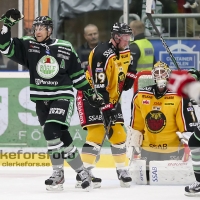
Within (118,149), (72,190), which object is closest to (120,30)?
(118,149)

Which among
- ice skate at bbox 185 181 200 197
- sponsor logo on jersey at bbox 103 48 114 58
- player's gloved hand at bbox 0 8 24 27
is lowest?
ice skate at bbox 185 181 200 197

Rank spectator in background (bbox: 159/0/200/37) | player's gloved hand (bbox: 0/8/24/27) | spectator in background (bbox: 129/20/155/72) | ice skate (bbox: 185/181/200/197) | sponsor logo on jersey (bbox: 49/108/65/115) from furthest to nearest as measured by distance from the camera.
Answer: spectator in background (bbox: 159/0/200/37) → spectator in background (bbox: 129/20/155/72) → sponsor logo on jersey (bbox: 49/108/65/115) → player's gloved hand (bbox: 0/8/24/27) → ice skate (bbox: 185/181/200/197)

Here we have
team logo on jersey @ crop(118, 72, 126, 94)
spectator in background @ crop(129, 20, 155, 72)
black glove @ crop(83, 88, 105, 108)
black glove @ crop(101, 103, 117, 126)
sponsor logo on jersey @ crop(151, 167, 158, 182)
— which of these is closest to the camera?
black glove @ crop(83, 88, 105, 108)

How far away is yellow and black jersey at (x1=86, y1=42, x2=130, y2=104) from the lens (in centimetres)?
663

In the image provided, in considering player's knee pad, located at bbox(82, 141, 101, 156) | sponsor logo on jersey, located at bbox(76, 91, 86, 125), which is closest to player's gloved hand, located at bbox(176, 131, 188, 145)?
player's knee pad, located at bbox(82, 141, 101, 156)

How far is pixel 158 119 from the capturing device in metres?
6.92

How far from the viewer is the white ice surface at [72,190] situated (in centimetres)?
598

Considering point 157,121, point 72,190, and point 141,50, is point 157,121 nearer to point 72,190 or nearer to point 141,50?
point 72,190

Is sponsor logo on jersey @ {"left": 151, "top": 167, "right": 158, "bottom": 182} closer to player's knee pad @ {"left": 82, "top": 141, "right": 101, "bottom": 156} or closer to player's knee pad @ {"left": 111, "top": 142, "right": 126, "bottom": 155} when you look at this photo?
player's knee pad @ {"left": 111, "top": 142, "right": 126, "bottom": 155}

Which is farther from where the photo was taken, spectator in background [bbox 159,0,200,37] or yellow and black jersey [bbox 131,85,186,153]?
spectator in background [bbox 159,0,200,37]

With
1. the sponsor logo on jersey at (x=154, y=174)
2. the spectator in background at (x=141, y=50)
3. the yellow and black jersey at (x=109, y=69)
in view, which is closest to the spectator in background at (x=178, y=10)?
the spectator in background at (x=141, y=50)

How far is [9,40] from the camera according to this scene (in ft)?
20.6

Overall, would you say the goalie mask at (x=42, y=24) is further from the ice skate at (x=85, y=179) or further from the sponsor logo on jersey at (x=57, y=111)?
the ice skate at (x=85, y=179)

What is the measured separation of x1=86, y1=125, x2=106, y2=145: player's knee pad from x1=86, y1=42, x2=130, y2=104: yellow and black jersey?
0.75ft
